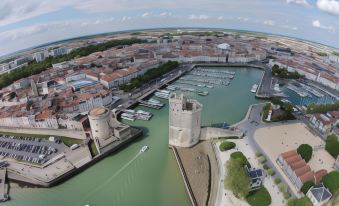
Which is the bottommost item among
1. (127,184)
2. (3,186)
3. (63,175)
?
(3,186)

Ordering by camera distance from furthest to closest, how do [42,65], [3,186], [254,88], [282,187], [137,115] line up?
[42,65]
[254,88]
[137,115]
[3,186]
[282,187]

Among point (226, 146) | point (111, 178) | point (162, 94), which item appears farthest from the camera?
point (162, 94)

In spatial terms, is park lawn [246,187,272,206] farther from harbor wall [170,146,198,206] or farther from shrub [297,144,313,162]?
shrub [297,144,313,162]

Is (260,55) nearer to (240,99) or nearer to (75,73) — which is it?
(240,99)

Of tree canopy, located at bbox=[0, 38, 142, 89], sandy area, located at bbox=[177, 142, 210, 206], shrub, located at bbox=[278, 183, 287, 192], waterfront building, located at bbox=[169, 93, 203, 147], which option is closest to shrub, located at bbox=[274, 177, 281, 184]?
shrub, located at bbox=[278, 183, 287, 192]

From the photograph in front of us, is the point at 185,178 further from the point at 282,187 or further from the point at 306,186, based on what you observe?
the point at 306,186

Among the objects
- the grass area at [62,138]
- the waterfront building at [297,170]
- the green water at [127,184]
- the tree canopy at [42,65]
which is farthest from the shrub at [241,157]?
the tree canopy at [42,65]

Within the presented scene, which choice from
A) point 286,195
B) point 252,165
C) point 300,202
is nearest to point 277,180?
point 286,195
